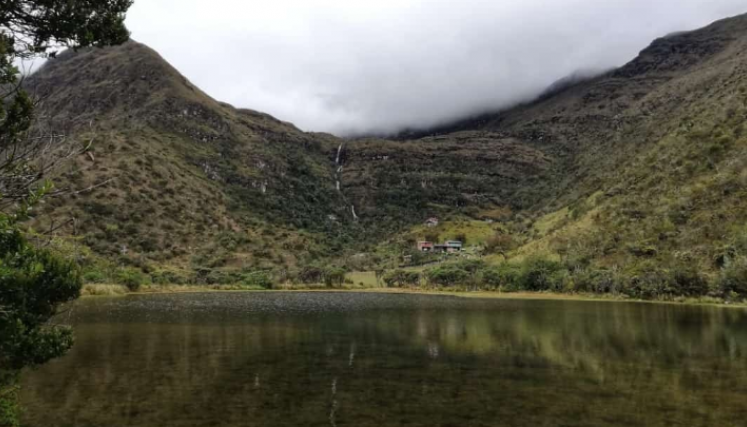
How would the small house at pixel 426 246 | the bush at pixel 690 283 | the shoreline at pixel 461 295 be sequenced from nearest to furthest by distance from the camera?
the shoreline at pixel 461 295, the bush at pixel 690 283, the small house at pixel 426 246

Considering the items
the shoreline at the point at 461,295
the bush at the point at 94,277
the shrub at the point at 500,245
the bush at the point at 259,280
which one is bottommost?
the shoreline at the point at 461,295

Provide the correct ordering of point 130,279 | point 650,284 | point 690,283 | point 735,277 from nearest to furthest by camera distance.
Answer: point 735,277, point 690,283, point 650,284, point 130,279

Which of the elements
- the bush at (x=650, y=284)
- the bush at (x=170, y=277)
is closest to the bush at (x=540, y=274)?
the bush at (x=650, y=284)

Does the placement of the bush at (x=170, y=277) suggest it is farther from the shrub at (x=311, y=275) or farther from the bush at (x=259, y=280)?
the shrub at (x=311, y=275)

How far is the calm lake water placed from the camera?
18.8 metres

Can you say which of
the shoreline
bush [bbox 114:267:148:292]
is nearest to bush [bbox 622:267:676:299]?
the shoreline

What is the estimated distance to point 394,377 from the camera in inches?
1013

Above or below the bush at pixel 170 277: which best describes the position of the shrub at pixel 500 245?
above

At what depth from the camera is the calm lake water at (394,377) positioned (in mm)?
18766

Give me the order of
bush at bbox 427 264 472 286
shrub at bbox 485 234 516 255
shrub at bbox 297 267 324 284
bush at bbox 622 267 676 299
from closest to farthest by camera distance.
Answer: bush at bbox 622 267 676 299
bush at bbox 427 264 472 286
shrub at bbox 297 267 324 284
shrub at bbox 485 234 516 255

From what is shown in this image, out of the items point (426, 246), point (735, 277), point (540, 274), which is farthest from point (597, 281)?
point (426, 246)

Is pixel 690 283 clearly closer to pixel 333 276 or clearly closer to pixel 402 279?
pixel 402 279

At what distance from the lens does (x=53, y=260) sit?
21062 millimetres

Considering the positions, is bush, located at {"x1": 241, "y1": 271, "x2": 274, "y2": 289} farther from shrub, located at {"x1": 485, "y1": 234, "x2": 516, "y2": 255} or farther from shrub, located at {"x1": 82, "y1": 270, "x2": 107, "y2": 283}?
shrub, located at {"x1": 485, "y1": 234, "x2": 516, "y2": 255}
